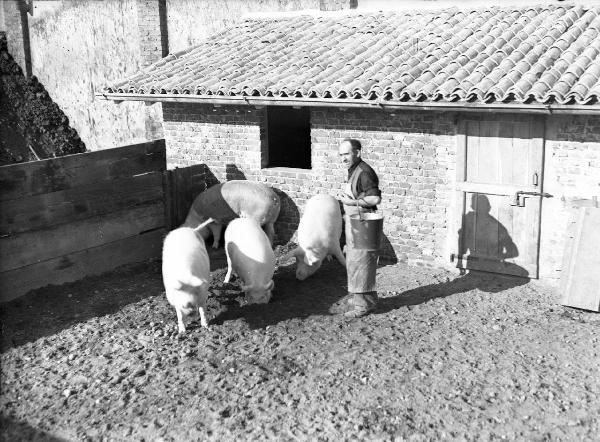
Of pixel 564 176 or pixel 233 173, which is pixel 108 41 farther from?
pixel 564 176

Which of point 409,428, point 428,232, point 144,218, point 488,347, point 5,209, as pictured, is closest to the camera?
point 409,428

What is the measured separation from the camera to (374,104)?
33.2ft

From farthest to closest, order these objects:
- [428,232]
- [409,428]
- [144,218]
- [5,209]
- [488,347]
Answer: [144,218] → [428,232] → [5,209] → [488,347] → [409,428]

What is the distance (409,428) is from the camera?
253 inches

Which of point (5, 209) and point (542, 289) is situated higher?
point (5, 209)

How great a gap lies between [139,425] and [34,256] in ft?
13.7

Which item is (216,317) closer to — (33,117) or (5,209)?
(5,209)

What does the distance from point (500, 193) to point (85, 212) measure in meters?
5.87

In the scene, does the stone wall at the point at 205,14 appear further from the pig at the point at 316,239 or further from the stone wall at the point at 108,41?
the pig at the point at 316,239

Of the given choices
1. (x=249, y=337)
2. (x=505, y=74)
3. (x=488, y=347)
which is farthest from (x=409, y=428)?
(x=505, y=74)

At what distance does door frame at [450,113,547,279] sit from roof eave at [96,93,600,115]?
0.56 meters

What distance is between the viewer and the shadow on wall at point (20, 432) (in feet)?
21.6

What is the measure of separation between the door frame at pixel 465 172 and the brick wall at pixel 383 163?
0.10 m

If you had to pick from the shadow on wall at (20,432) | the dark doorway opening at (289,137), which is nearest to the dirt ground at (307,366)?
the shadow on wall at (20,432)
